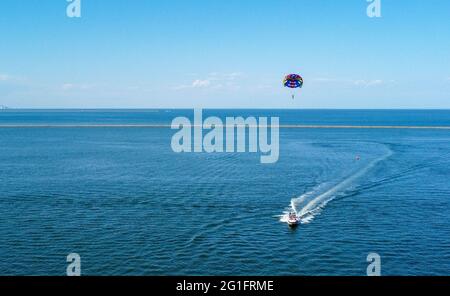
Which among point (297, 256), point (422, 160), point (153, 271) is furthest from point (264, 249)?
point (422, 160)

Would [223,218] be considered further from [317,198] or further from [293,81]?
[293,81]

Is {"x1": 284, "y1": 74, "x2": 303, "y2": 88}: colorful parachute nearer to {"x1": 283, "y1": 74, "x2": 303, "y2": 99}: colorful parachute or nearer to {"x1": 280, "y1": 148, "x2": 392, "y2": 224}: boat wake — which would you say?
{"x1": 283, "y1": 74, "x2": 303, "y2": 99}: colorful parachute

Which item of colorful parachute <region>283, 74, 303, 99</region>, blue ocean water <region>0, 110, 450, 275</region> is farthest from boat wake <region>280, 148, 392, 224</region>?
colorful parachute <region>283, 74, 303, 99</region>

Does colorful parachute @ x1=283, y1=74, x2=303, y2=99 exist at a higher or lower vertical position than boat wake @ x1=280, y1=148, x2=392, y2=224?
higher

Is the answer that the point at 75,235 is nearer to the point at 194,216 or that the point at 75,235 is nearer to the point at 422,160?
the point at 194,216

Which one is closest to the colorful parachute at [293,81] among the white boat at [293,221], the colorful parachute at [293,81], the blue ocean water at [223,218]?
the colorful parachute at [293,81]

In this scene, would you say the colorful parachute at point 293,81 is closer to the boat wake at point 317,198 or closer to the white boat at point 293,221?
the boat wake at point 317,198
